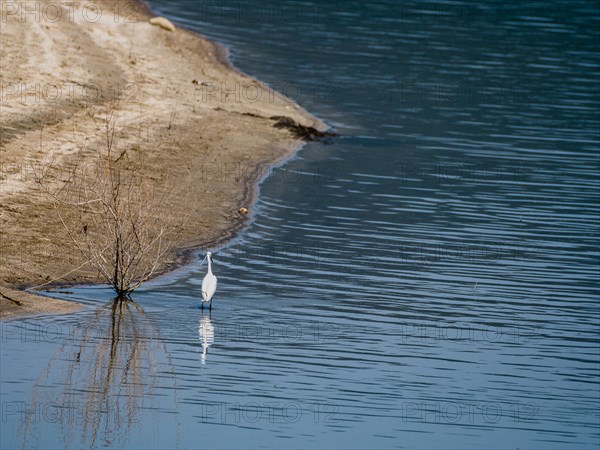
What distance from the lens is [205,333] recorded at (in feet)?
56.3

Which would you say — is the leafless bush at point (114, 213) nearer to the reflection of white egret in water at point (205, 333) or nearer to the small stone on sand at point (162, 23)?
the reflection of white egret in water at point (205, 333)

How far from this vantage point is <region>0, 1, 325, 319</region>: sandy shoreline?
67.8 ft

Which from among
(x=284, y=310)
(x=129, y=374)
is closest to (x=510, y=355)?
(x=284, y=310)

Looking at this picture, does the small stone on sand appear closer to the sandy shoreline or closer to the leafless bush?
the sandy shoreline

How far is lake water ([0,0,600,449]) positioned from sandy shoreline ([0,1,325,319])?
2.75ft

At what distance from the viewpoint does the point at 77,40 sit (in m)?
37.3

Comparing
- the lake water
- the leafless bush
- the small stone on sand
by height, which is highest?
the small stone on sand

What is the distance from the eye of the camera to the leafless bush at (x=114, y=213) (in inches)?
739

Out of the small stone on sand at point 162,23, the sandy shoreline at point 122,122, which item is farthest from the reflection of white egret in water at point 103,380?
the small stone on sand at point 162,23

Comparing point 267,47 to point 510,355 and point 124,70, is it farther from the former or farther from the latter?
point 510,355

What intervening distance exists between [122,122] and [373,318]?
12.2m

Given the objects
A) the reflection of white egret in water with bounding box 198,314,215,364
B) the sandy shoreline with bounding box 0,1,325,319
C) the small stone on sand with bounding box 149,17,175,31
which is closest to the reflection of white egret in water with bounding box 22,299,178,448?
the reflection of white egret in water with bounding box 198,314,215,364

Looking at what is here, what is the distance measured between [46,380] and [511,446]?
533cm

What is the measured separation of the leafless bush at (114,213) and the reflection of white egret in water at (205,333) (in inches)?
58.0
